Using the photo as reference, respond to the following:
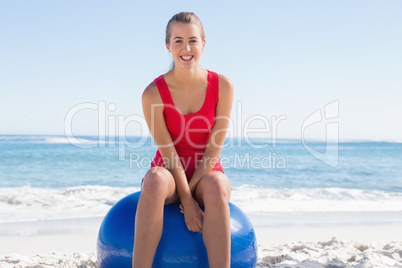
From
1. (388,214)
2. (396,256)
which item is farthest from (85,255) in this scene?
(388,214)

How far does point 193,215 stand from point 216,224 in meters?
0.16

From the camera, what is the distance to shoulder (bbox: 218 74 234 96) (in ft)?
9.58

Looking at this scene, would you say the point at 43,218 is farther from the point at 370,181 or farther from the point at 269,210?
the point at 370,181

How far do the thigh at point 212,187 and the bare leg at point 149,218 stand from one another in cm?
23

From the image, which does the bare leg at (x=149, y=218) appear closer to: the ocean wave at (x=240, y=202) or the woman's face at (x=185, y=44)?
the woman's face at (x=185, y=44)

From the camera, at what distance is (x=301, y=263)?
339 cm

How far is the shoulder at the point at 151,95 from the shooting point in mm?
2822

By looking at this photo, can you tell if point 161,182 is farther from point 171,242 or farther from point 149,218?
point 171,242

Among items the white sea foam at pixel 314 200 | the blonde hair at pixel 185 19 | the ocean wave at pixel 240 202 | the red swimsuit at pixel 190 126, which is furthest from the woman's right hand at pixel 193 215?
the white sea foam at pixel 314 200

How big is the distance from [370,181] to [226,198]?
10500 mm

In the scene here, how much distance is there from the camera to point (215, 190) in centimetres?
237

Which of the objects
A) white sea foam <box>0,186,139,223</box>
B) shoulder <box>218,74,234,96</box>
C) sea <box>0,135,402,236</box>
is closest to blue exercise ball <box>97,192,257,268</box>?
shoulder <box>218,74,234,96</box>

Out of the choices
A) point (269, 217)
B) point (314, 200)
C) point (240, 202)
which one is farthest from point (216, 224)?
point (314, 200)

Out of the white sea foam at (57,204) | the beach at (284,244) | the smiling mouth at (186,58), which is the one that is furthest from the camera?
the white sea foam at (57,204)
